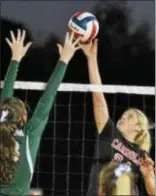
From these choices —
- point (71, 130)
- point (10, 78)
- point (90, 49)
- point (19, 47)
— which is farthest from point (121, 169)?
point (19, 47)

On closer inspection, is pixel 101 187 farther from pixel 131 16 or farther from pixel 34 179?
pixel 131 16

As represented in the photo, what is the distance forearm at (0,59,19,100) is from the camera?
4238 millimetres

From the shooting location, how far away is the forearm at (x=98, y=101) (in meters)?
4.18

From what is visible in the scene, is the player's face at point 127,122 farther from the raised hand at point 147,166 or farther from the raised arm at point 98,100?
the raised hand at point 147,166

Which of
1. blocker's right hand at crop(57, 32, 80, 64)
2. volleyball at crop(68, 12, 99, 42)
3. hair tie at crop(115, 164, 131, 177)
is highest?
volleyball at crop(68, 12, 99, 42)

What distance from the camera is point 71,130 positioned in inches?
166

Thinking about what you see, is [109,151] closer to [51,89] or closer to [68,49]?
[51,89]

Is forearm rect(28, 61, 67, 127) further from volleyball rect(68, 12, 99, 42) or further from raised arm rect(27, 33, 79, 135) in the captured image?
volleyball rect(68, 12, 99, 42)

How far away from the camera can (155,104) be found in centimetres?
415

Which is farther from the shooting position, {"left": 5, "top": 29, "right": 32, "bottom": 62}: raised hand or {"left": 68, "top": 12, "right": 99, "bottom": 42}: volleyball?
{"left": 5, "top": 29, "right": 32, "bottom": 62}: raised hand

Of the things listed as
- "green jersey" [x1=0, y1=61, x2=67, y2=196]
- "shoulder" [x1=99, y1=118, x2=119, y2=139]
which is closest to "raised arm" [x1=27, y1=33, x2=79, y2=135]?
"green jersey" [x1=0, y1=61, x2=67, y2=196]

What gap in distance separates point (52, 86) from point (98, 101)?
31cm

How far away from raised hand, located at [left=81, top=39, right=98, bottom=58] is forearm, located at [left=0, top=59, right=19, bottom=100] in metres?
0.45

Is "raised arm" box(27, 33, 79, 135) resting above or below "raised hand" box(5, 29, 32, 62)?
below
